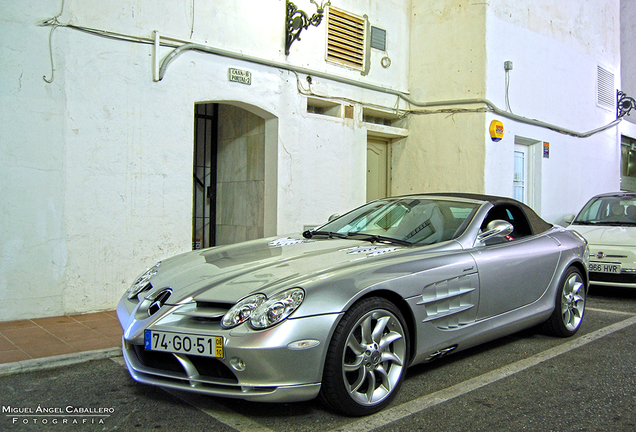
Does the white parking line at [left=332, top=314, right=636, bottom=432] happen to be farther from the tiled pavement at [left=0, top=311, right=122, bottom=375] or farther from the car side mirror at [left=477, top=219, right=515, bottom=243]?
the tiled pavement at [left=0, top=311, right=122, bottom=375]

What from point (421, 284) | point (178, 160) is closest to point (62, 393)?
point (421, 284)

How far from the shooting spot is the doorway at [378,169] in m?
10.0

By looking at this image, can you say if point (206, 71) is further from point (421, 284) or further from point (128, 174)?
point (421, 284)

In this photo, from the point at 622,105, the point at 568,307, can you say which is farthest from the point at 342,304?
the point at 622,105

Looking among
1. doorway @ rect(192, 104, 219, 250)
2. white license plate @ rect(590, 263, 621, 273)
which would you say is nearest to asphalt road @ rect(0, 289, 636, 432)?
white license plate @ rect(590, 263, 621, 273)

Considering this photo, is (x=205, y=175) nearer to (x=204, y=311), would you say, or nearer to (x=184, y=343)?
(x=204, y=311)

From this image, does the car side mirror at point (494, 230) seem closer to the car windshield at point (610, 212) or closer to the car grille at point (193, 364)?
the car grille at point (193, 364)

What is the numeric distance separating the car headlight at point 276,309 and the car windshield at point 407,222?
4.25ft

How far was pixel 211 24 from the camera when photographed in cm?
705

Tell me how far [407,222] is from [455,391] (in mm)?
1372

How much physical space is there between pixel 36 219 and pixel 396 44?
6.76 meters

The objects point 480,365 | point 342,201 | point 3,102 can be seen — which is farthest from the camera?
point 342,201

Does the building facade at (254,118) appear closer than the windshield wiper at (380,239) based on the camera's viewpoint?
No

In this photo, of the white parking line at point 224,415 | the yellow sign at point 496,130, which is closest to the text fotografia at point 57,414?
the white parking line at point 224,415
